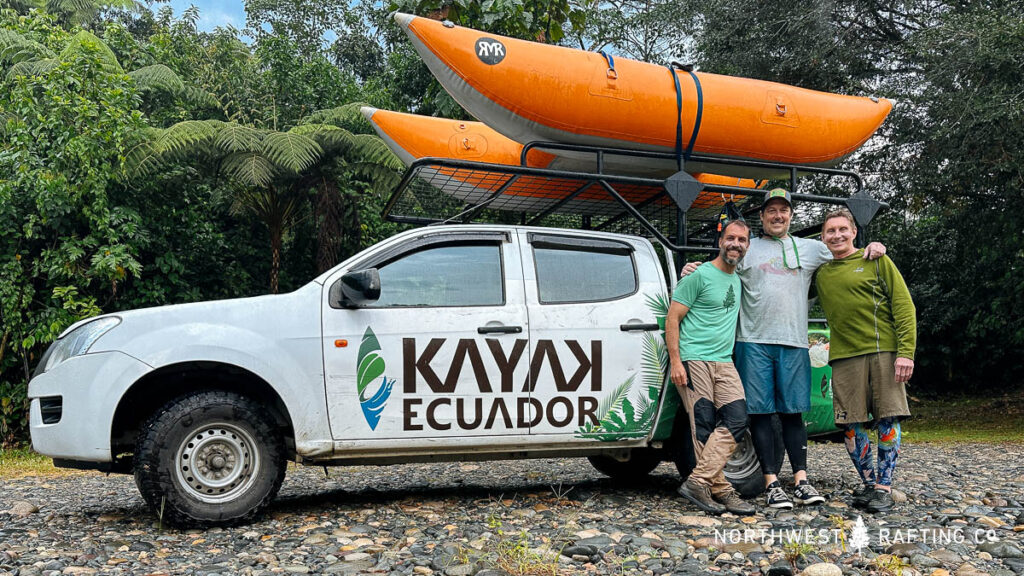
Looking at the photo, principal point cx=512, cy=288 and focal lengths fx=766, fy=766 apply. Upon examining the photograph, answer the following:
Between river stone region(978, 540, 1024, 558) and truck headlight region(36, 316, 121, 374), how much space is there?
4.68 meters

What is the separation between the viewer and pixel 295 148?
10727 mm

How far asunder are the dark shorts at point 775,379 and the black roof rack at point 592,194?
856mm

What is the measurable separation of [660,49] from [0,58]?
45.0 ft

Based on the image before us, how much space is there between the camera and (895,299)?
4.67 m

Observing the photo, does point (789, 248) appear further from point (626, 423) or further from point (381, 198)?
point (381, 198)

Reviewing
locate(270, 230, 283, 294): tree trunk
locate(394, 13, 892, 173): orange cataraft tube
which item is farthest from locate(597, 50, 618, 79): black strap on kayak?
locate(270, 230, 283, 294): tree trunk

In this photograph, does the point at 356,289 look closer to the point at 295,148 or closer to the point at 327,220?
the point at 295,148

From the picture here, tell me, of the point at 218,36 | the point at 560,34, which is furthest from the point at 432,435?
the point at 218,36

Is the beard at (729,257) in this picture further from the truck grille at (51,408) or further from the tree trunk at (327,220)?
the tree trunk at (327,220)

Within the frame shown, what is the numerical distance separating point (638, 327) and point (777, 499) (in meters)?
1.32

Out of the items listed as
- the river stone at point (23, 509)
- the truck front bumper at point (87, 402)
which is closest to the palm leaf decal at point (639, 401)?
the truck front bumper at point (87, 402)

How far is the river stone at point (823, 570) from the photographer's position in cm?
332

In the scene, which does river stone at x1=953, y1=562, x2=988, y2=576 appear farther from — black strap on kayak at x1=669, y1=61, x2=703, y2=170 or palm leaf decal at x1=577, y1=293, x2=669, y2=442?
black strap on kayak at x1=669, y1=61, x2=703, y2=170

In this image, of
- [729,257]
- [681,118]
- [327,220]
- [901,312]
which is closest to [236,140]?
[327,220]
